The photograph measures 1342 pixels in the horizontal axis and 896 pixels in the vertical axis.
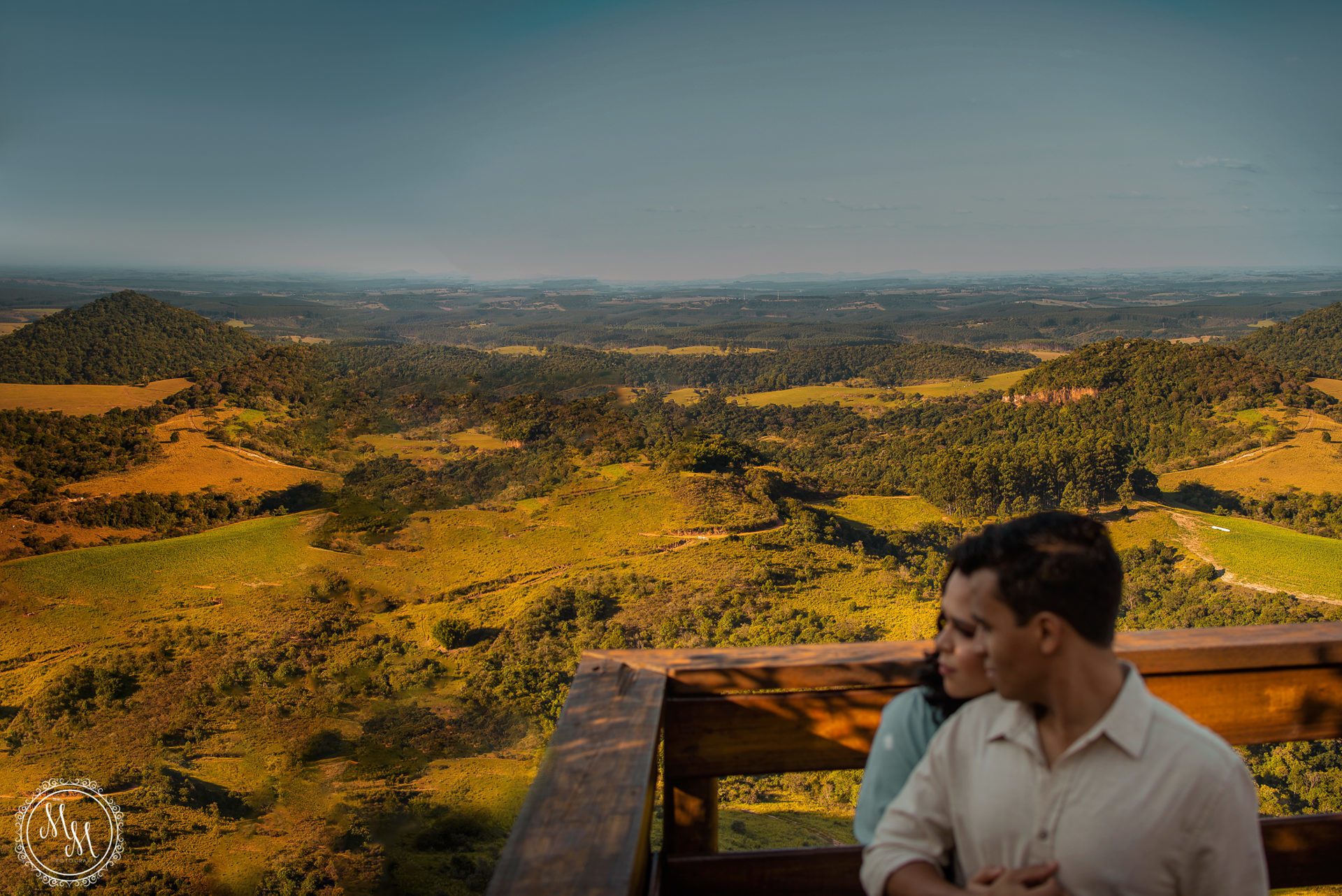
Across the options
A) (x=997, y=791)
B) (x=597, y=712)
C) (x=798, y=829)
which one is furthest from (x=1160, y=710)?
(x=798, y=829)

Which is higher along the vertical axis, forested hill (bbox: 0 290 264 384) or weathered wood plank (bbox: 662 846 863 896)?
forested hill (bbox: 0 290 264 384)

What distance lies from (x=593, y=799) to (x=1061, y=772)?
829 millimetres

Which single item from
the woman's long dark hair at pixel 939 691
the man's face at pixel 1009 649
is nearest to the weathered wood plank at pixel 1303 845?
the woman's long dark hair at pixel 939 691

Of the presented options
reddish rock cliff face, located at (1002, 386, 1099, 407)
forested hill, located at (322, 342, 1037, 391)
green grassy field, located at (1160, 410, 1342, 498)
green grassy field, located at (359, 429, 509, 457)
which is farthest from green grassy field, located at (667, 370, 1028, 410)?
green grassy field, located at (359, 429, 509, 457)

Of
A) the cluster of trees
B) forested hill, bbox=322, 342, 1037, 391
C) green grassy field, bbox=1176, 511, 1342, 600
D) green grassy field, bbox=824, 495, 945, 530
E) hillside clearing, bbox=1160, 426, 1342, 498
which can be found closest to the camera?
the cluster of trees

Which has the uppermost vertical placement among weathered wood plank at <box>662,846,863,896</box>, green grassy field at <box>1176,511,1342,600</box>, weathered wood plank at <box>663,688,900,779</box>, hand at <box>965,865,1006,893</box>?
hand at <box>965,865,1006,893</box>

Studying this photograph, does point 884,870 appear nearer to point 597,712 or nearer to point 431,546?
point 597,712

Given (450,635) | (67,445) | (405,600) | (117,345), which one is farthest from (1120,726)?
(117,345)

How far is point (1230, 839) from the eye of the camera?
3.31 ft

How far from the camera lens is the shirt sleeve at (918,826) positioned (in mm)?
1151

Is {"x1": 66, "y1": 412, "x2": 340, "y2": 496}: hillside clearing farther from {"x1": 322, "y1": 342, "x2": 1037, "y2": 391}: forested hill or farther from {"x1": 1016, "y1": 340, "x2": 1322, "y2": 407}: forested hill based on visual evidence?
{"x1": 1016, "y1": 340, "x2": 1322, "y2": 407}: forested hill

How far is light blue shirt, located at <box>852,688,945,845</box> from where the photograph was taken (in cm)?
132

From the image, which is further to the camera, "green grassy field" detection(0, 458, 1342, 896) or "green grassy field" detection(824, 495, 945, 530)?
"green grassy field" detection(824, 495, 945, 530)

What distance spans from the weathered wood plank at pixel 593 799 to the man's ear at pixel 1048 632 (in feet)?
2.53
